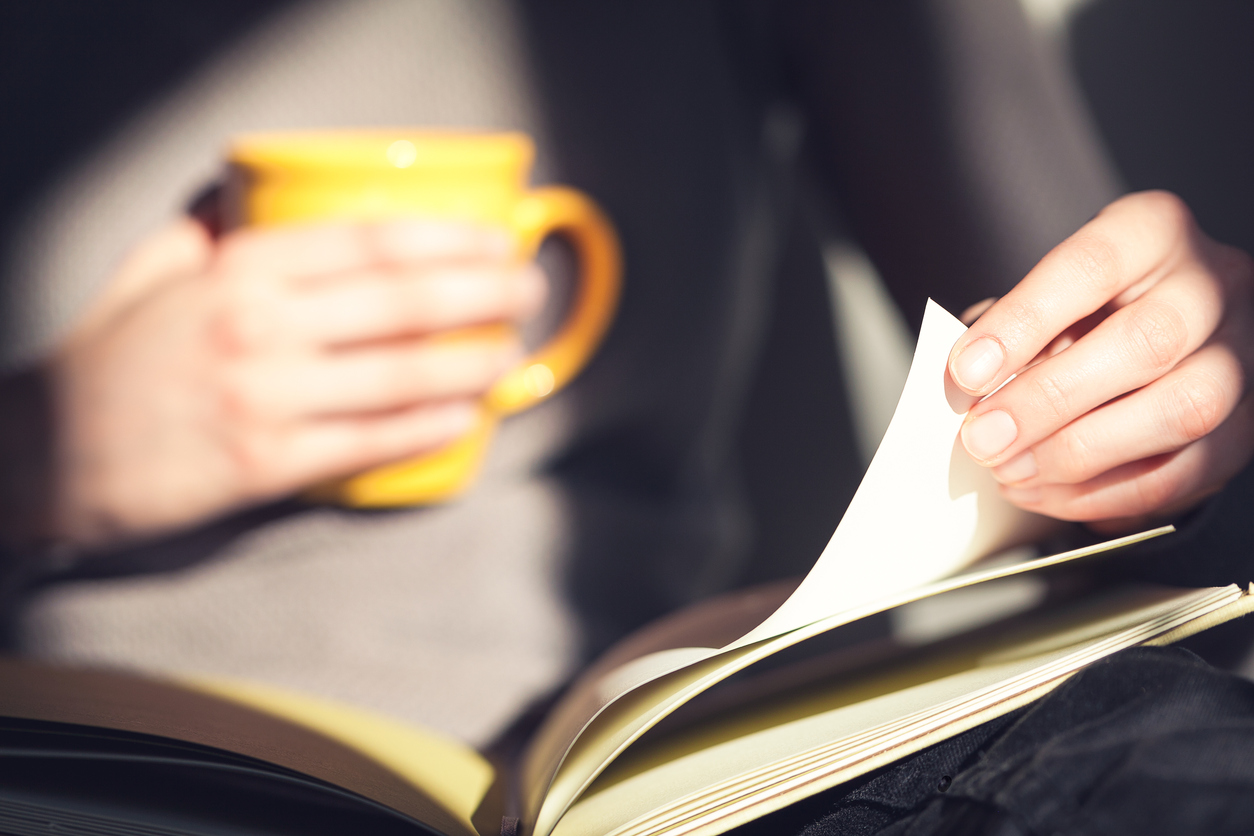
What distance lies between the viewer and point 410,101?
1.68ft

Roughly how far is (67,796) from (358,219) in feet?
0.94

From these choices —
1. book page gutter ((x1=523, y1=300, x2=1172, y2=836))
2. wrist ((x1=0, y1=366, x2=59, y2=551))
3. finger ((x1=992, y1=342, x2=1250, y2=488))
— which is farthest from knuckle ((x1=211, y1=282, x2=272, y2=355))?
finger ((x1=992, y1=342, x2=1250, y2=488))

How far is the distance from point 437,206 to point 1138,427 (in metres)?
0.35

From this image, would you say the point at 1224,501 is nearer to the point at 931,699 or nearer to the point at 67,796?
the point at 931,699

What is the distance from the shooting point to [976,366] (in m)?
0.27

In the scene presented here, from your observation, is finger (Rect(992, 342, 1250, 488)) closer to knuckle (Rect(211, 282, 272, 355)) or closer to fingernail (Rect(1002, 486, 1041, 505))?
fingernail (Rect(1002, 486, 1041, 505))

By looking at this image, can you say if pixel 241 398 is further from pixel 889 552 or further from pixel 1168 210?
pixel 1168 210

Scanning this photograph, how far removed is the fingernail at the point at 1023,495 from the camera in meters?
0.31

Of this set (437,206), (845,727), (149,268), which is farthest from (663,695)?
(149,268)

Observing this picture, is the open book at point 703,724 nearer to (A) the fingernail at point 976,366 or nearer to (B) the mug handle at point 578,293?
(A) the fingernail at point 976,366

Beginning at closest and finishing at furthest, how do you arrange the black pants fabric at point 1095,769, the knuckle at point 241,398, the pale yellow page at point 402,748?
the black pants fabric at point 1095,769 < the pale yellow page at point 402,748 < the knuckle at point 241,398

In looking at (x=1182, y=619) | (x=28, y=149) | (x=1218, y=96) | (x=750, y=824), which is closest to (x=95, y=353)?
(x=28, y=149)

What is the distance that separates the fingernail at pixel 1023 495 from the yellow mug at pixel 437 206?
0.28 m

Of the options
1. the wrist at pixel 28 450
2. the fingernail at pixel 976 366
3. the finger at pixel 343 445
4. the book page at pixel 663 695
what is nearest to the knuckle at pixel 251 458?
the finger at pixel 343 445
